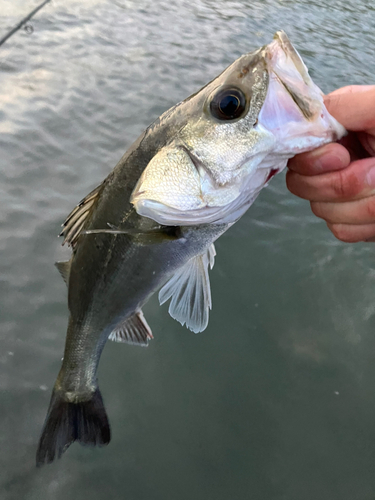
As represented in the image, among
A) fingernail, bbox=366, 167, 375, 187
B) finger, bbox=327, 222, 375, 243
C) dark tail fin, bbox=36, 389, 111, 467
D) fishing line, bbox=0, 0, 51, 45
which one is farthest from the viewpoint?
fishing line, bbox=0, 0, 51, 45

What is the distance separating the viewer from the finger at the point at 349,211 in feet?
4.12

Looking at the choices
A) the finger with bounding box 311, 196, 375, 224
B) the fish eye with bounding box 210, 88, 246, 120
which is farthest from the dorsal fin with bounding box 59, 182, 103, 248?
the finger with bounding box 311, 196, 375, 224

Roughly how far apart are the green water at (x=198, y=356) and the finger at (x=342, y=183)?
159 cm

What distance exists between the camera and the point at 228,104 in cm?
112

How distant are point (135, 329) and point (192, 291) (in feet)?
1.09

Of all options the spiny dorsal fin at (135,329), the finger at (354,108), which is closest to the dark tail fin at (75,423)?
the spiny dorsal fin at (135,329)

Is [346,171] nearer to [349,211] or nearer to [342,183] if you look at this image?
[342,183]

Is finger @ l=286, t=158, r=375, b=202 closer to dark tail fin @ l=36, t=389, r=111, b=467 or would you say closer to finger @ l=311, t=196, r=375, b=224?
finger @ l=311, t=196, r=375, b=224

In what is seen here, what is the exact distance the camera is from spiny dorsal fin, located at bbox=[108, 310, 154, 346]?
1689mm

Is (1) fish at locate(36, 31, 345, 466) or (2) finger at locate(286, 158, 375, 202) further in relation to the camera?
(2) finger at locate(286, 158, 375, 202)

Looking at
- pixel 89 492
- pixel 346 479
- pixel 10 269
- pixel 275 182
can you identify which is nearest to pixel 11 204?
pixel 10 269

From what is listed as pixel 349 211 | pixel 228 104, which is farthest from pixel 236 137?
pixel 349 211

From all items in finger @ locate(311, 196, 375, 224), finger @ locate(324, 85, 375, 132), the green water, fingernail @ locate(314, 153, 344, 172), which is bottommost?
the green water

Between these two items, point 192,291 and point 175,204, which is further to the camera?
point 192,291
